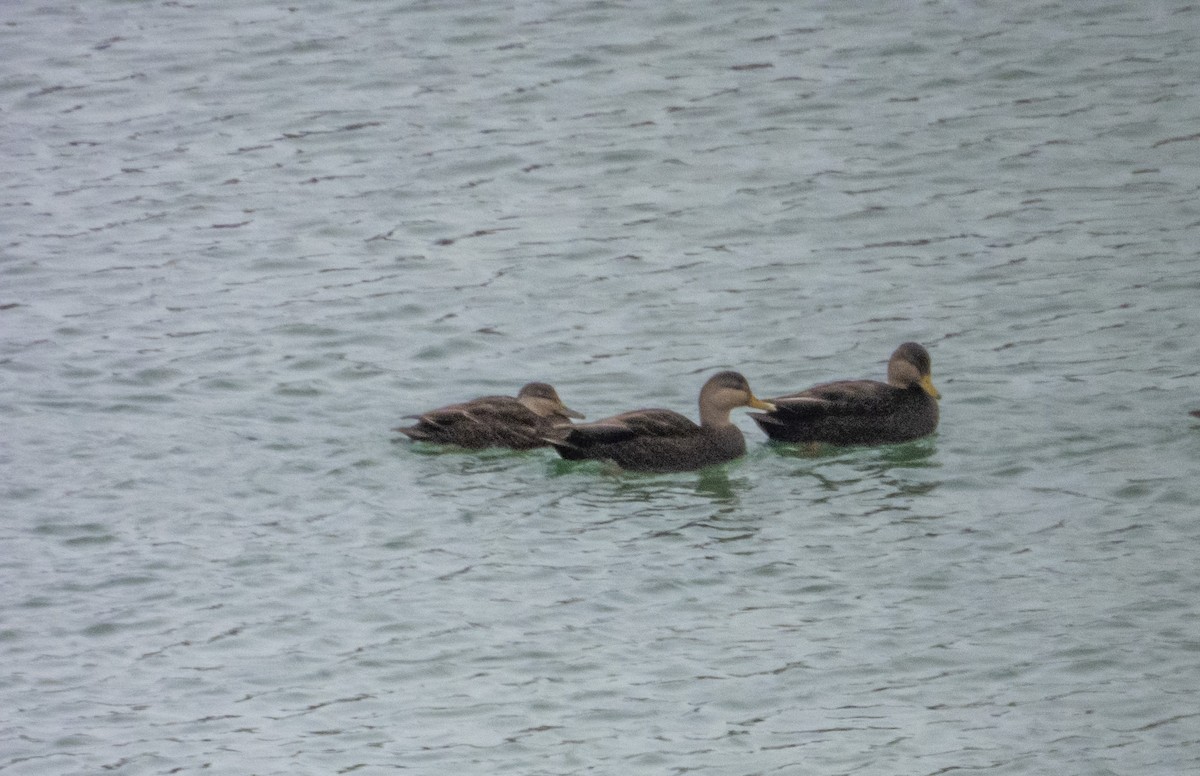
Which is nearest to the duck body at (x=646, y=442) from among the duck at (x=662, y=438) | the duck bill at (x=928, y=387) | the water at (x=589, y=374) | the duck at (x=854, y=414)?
the duck at (x=662, y=438)

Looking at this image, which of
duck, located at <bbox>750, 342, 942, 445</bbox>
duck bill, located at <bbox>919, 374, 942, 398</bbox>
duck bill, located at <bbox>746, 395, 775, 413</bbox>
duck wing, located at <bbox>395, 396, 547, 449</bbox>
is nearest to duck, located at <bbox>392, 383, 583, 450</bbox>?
duck wing, located at <bbox>395, 396, 547, 449</bbox>

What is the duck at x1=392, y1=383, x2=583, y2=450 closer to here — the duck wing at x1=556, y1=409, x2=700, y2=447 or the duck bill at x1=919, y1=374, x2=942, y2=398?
the duck wing at x1=556, y1=409, x2=700, y2=447

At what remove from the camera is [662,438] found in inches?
501

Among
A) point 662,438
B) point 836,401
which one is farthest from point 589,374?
point 836,401

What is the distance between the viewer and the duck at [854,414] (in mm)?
12984

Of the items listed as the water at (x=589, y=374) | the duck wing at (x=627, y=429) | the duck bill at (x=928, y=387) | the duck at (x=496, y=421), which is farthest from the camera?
the duck bill at (x=928, y=387)

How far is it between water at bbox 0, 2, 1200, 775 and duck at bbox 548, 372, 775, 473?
168 mm

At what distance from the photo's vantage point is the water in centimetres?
943

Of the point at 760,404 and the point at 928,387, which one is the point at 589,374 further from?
the point at 928,387

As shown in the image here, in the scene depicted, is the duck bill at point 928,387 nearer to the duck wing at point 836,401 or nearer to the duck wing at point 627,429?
the duck wing at point 836,401

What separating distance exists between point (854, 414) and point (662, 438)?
48.1 inches

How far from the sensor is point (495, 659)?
32.5 ft

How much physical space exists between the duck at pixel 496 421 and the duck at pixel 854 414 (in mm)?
1250

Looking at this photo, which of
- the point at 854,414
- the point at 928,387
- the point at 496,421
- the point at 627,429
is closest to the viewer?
the point at 627,429
